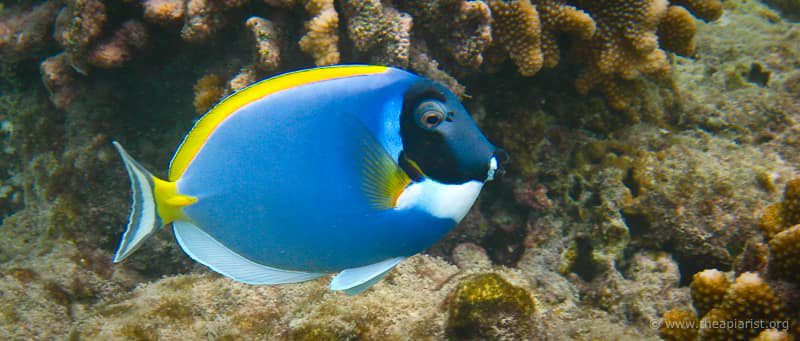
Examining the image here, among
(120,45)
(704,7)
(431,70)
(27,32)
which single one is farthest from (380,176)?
(27,32)

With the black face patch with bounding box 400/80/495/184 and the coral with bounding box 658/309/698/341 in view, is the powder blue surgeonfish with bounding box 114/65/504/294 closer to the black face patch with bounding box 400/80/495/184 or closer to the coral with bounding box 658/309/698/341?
the black face patch with bounding box 400/80/495/184

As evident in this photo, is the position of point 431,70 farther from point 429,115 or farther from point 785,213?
point 785,213

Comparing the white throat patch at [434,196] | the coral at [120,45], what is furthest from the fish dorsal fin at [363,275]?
the coral at [120,45]

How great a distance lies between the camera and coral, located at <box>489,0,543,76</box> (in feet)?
9.95

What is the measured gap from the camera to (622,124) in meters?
3.50

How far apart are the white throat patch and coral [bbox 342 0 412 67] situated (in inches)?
73.7

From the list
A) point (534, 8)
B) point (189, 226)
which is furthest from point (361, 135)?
point (534, 8)

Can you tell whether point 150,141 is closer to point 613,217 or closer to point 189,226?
point 189,226

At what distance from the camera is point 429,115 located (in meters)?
1.10

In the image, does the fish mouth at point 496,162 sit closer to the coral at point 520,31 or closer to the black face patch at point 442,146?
the black face patch at point 442,146

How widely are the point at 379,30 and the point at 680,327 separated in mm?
2319

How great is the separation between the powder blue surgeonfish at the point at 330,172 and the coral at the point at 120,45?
2.61 m

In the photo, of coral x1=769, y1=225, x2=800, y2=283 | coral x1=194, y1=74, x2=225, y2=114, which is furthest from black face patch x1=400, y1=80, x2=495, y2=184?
coral x1=194, y1=74, x2=225, y2=114

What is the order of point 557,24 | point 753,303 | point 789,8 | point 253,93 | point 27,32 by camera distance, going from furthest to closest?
point 789,8
point 27,32
point 557,24
point 753,303
point 253,93
